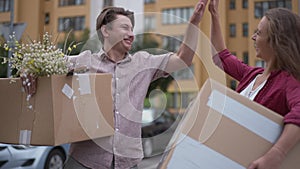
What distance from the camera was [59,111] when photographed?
1.13 m

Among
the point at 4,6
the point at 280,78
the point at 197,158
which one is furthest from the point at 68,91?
the point at 4,6

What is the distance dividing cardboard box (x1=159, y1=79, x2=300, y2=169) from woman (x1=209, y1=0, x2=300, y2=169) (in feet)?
0.11

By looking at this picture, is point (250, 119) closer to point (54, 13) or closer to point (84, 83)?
point (84, 83)

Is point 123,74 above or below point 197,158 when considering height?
above

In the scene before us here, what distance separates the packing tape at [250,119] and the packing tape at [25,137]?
0.63 m

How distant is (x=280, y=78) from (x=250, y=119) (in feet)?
0.64

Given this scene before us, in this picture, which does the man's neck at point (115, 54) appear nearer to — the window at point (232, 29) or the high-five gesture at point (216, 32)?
the high-five gesture at point (216, 32)

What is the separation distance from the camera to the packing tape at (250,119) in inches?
39.8

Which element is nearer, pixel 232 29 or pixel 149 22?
pixel 149 22

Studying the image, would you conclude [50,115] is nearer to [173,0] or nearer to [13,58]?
[13,58]

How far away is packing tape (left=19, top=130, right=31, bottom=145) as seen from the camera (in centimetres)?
118

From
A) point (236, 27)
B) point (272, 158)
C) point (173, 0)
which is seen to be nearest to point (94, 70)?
point (272, 158)

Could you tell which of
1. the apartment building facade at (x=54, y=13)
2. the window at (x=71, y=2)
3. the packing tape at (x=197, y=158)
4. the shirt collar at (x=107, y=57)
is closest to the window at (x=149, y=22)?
the shirt collar at (x=107, y=57)

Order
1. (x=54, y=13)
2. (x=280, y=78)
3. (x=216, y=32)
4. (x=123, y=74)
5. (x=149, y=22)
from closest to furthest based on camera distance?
(x=280, y=78)
(x=123, y=74)
(x=149, y=22)
(x=216, y=32)
(x=54, y=13)
